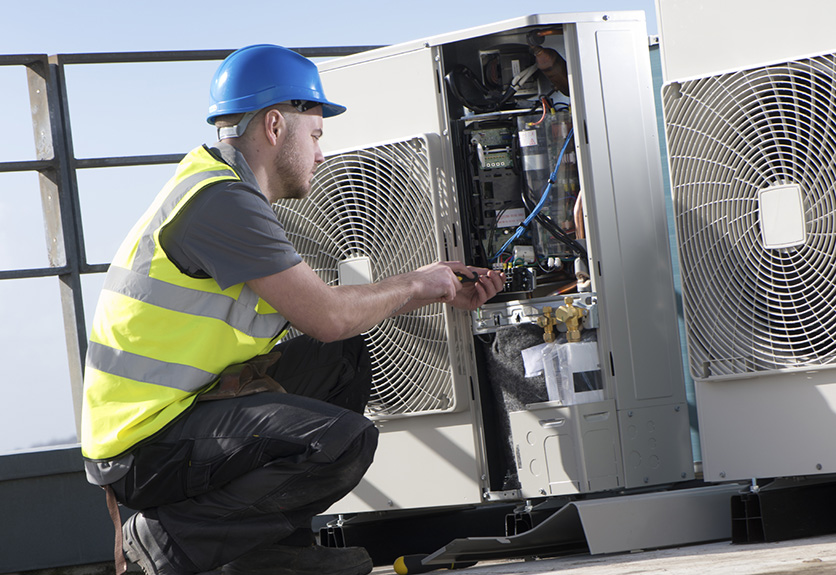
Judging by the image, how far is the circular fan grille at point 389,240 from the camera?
8.59 ft

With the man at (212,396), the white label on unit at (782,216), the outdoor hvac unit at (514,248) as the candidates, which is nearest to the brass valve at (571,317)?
the outdoor hvac unit at (514,248)

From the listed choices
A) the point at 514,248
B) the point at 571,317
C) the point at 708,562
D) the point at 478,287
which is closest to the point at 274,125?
the point at 478,287

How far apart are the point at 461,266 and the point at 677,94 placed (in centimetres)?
69

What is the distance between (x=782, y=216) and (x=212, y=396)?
1353 millimetres

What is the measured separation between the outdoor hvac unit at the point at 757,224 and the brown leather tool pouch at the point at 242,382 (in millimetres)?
1050

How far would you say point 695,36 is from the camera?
2334mm

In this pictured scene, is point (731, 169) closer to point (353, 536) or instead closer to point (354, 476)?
point (354, 476)

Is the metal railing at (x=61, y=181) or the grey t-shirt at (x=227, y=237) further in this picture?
the metal railing at (x=61, y=181)

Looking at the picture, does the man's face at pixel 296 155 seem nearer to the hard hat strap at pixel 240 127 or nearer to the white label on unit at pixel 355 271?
the hard hat strap at pixel 240 127

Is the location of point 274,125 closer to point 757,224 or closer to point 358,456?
point 358,456

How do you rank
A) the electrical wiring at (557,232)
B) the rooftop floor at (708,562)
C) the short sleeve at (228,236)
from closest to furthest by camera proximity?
1. the rooftop floor at (708,562)
2. the short sleeve at (228,236)
3. the electrical wiring at (557,232)

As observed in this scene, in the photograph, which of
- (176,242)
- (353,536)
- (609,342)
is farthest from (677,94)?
(353,536)

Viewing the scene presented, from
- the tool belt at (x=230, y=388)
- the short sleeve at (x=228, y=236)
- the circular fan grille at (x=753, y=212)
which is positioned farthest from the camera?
the circular fan grille at (x=753, y=212)

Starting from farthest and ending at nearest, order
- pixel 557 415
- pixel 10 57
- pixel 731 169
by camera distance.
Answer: pixel 10 57 < pixel 557 415 < pixel 731 169
